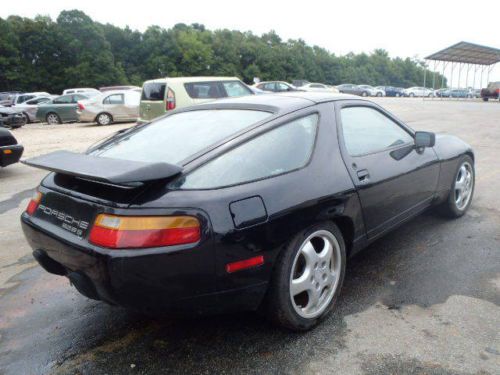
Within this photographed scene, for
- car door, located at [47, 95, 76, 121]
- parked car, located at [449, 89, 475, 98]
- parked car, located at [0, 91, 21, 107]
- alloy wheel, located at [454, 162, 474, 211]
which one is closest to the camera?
alloy wheel, located at [454, 162, 474, 211]

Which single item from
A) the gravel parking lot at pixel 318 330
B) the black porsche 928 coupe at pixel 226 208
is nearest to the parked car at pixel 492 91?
the gravel parking lot at pixel 318 330

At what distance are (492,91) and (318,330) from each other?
121 ft

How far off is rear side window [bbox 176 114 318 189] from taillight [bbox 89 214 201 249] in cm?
21

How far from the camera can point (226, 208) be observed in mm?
2154

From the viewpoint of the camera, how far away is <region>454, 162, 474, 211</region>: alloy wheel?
4.34 m

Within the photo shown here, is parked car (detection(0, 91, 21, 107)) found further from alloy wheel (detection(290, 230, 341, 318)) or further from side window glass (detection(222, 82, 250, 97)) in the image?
alloy wheel (detection(290, 230, 341, 318))

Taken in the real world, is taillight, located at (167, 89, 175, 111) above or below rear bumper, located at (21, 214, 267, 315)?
above

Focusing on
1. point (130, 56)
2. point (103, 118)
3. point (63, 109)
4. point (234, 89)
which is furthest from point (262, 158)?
point (130, 56)

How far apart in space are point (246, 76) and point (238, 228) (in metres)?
66.5

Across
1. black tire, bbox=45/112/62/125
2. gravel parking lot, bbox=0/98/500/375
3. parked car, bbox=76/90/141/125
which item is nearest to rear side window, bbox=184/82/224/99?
parked car, bbox=76/90/141/125

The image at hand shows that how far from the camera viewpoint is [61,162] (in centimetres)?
242

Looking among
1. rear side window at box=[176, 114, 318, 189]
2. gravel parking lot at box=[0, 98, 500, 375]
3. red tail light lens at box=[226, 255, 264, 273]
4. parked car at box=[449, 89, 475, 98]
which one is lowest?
parked car at box=[449, 89, 475, 98]

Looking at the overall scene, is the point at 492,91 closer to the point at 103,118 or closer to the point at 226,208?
the point at 103,118

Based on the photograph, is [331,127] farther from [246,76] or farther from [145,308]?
[246,76]
